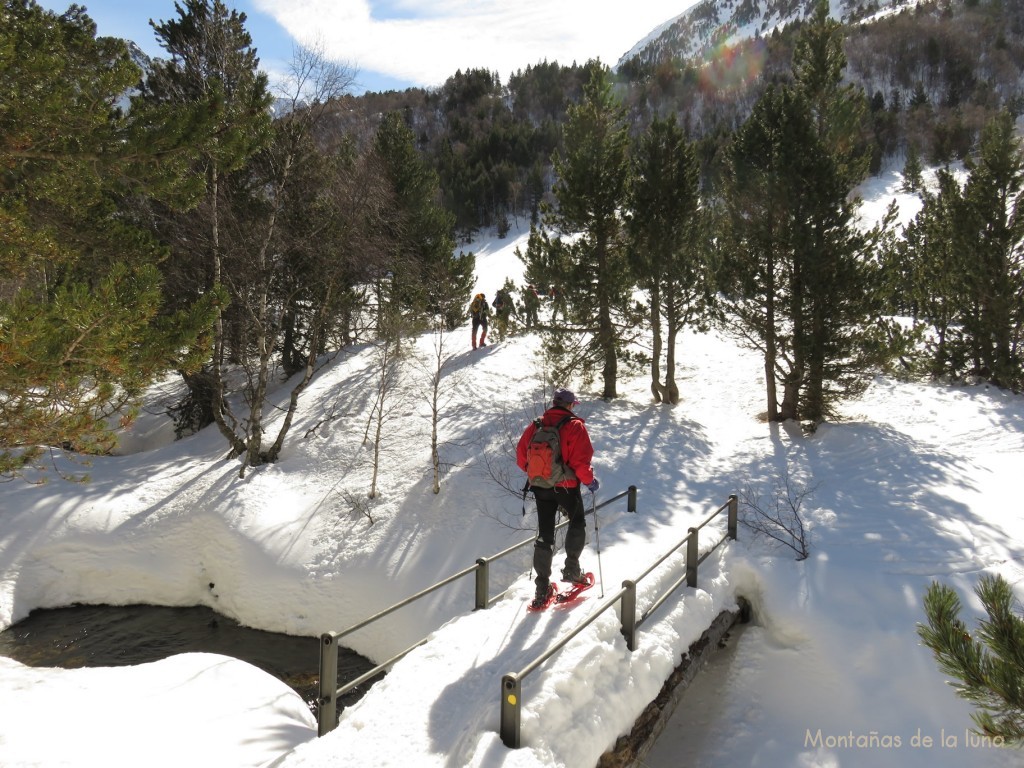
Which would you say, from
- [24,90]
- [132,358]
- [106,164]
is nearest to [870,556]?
[132,358]

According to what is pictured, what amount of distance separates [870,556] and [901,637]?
168 centimetres

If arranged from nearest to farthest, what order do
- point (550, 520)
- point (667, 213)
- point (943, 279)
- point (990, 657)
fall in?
point (990, 657), point (550, 520), point (943, 279), point (667, 213)

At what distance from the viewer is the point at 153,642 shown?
10.6 meters

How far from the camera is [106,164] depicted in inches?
228

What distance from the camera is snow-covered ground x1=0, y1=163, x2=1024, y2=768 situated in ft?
17.3

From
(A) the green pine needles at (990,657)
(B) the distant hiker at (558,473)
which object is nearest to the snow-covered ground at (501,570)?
(B) the distant hiker at (558,473)

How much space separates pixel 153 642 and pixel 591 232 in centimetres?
1417

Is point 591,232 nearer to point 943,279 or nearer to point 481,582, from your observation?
point 943,279

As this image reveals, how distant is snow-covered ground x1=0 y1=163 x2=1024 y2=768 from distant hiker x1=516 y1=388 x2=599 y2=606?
0.65m

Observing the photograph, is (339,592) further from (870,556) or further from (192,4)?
(192,4)

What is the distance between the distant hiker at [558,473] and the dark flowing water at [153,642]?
5678 millimetres

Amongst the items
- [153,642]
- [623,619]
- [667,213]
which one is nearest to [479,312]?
[667,213]

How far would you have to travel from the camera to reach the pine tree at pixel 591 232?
16.3 m

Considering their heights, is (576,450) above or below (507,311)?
below
